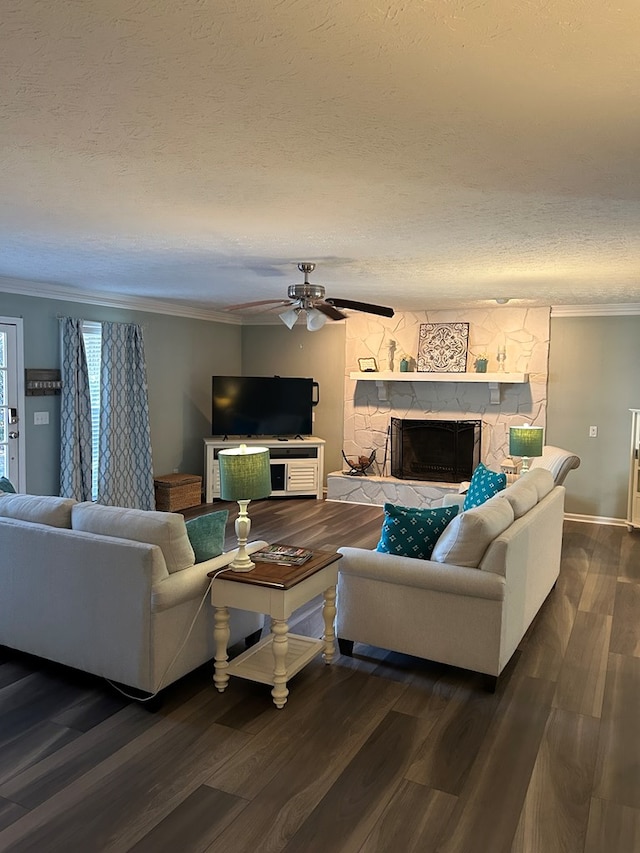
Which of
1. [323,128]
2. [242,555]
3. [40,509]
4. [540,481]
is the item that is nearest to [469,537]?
[242,555]

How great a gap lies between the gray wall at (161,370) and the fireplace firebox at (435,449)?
8.26 ft

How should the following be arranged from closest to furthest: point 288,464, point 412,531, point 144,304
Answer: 1. point 412,531
2. point 144,304
3. point 288,464

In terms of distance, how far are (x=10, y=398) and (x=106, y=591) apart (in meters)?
3.33

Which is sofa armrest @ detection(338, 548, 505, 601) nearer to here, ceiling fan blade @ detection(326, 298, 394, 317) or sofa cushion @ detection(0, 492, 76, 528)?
sofa cushion @ detection(0, 492, 76, 528)

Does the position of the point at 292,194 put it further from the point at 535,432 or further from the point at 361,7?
the point at 535,432

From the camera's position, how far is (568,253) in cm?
401

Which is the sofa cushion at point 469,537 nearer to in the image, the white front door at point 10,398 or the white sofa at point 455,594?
the white sofa at point 455,594

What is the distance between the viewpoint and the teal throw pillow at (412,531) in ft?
11.5

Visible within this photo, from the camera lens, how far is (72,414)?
19.9 ft

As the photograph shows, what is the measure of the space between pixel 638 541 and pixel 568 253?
3389mm

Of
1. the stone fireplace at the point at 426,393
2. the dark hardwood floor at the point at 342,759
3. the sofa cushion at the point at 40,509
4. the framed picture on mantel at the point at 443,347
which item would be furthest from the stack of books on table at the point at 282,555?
the framed picture on mantel at the point at 443,347

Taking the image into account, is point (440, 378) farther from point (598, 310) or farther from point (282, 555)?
point (282, 555)

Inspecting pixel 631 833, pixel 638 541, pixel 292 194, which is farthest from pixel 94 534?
pixel 638 541

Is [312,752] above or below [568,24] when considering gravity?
below
